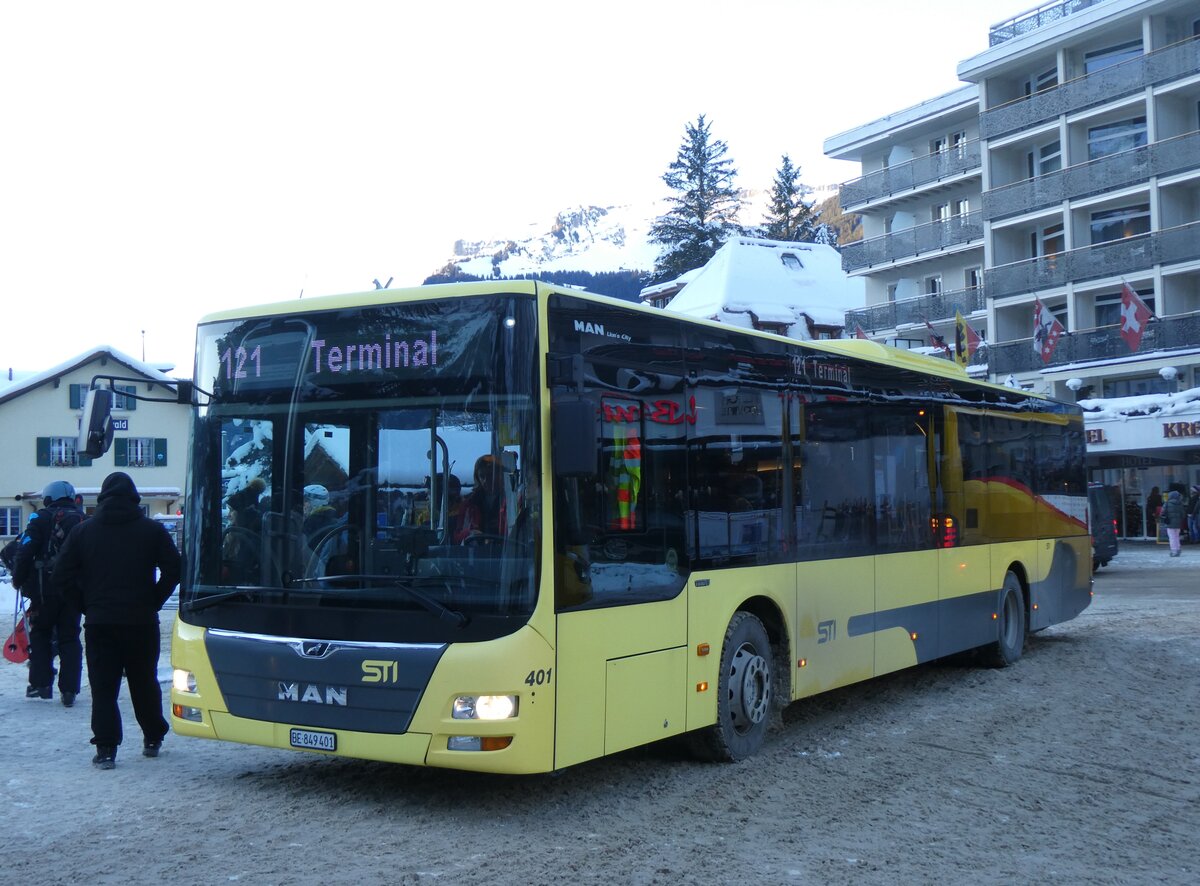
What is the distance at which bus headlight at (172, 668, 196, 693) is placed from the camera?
7.91m

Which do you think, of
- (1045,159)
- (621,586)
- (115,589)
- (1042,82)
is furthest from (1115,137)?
(115,589)

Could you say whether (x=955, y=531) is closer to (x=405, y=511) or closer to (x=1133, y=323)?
(x=405, y=511)

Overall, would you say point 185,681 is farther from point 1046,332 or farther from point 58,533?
point 1046,332

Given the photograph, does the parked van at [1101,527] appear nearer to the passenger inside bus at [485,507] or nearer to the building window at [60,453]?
the passenger inside bus at [485,507]

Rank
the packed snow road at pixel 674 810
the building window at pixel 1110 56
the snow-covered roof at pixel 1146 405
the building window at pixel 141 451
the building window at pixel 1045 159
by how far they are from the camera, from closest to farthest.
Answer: the packed snow road at pixel 674 810 < the snow-covered roof at pixel 1146 405 < the building window at pixel 1110 56 < the building window at pixel 1045 159 < the building window at pixel 141 451

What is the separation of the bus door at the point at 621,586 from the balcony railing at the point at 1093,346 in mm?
36725

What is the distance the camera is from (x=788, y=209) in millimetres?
86938

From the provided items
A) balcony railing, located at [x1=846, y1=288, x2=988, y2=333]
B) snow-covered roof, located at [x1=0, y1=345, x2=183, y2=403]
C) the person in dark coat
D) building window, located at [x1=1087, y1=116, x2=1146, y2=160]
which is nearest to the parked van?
building window, located at [x1=1087, y1=116, x2=1146, y2=160]

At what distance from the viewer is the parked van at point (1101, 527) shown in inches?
1113

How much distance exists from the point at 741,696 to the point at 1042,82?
1704 inches

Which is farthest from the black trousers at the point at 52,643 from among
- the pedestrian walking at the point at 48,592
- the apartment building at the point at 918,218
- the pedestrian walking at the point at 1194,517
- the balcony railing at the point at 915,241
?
the balcony railing at the point at 915,241

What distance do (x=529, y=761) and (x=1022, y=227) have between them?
44424 mm

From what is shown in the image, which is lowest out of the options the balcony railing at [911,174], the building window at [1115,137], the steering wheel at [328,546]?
the steering wheel at [328,546]

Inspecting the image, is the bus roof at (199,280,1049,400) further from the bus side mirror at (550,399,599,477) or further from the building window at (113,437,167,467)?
the building window at (113,437,167,467)
